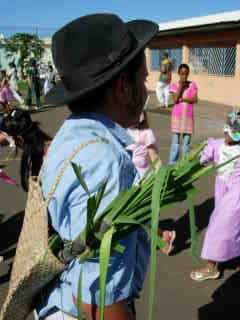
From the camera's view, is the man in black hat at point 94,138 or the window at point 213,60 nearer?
the man in black hat at point 94,138

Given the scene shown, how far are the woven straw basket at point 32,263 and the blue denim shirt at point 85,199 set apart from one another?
0.04 metres

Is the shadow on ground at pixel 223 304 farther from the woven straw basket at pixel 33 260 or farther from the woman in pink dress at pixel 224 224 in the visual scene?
the woven straw basket at pixel 33 260

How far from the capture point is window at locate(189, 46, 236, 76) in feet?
55.9

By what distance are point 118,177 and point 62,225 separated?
0.77ft

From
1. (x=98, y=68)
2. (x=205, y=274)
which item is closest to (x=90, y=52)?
(x=98, y=68)

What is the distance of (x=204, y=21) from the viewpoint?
59.9 ft

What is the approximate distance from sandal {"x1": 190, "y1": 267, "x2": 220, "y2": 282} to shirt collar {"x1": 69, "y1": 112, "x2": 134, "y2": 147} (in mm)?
2759

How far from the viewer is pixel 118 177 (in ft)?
4.12

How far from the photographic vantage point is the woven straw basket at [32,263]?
1318mm

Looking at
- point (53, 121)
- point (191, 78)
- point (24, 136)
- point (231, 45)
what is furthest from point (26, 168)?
point (191, 78)

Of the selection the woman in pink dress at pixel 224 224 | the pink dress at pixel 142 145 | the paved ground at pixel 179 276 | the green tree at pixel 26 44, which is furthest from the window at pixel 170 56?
the green tree at pixel 26 44

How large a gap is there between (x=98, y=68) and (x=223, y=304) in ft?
9.12

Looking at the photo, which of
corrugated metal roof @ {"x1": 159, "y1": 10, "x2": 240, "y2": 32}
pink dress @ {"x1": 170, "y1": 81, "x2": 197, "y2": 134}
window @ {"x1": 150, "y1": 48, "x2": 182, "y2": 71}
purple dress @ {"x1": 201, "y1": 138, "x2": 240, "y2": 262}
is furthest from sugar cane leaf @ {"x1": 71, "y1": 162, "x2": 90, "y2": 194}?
window @ {"x1": 150, "y1": 48, "x2": 182, "y2": 71}

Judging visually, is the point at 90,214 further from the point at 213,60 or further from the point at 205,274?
the point at 213,60
